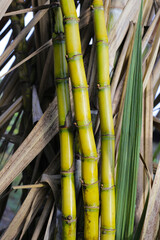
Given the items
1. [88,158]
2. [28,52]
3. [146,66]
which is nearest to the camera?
[88,158]

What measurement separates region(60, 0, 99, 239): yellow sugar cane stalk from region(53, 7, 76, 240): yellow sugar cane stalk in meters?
0.02

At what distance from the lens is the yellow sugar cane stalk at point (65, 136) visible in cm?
41

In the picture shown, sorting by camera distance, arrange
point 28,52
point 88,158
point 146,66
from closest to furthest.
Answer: point 88,158 < point 146,66 < point 28,52

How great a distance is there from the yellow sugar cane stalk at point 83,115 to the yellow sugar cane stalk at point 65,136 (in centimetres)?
2

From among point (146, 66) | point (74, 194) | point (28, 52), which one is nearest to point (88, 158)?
point (74, 194)

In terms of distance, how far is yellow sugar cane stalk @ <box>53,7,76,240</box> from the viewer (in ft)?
1.35

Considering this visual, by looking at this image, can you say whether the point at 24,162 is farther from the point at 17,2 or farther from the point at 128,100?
the point at 17,2

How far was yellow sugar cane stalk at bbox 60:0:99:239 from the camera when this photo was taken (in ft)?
1.25

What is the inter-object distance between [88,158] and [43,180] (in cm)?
11

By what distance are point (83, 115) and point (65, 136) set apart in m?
0.05

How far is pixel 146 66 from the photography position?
0.52 m

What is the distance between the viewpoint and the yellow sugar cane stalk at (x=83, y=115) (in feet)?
1.25

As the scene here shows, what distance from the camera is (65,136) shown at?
42 cm

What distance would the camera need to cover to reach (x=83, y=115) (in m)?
0.39
